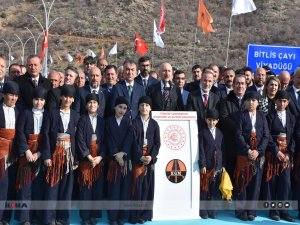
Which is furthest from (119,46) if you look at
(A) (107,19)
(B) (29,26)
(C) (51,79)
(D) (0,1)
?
(C) (51,79)

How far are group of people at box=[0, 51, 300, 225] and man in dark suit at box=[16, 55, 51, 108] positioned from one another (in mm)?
15

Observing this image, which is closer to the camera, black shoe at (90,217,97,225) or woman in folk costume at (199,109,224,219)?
black shoe at (90,217,97,225)

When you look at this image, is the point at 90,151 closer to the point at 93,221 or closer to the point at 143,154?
the point at 143,154

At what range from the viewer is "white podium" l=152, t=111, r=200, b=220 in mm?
6277

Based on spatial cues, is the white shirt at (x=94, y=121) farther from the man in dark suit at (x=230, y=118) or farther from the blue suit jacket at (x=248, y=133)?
the blue suit jacket at (x=248, y=133)

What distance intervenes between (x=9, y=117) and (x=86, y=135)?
102cm

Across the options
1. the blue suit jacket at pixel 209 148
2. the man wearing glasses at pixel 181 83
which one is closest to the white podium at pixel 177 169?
the blue suit jacket at pixel 209 148

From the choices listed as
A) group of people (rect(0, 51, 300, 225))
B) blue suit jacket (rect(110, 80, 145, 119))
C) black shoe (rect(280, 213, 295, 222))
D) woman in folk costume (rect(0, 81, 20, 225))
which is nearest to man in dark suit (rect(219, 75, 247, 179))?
group of people (rect(0, 51, 300, 225))

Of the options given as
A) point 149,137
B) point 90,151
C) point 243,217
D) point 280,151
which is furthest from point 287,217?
point 90,151

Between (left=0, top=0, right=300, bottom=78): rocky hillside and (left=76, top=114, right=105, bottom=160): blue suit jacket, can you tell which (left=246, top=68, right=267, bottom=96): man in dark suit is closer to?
(left=76, top=114, right=105, bottom=160): blue suit jacket

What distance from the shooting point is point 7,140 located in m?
5.68

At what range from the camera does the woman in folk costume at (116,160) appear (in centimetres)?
605

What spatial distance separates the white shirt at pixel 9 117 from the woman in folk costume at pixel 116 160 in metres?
1.23

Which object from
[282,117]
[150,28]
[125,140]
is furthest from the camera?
[150,28]
